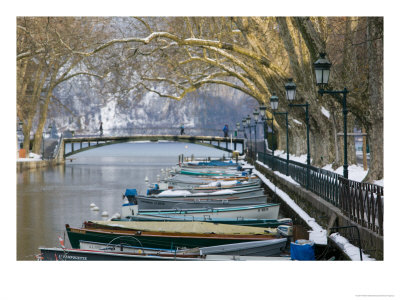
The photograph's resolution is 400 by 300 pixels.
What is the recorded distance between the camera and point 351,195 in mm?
10008

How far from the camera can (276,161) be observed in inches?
953

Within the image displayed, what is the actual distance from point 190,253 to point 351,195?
10.00 feet

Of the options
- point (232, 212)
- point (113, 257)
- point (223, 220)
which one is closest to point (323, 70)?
point (223, 220)

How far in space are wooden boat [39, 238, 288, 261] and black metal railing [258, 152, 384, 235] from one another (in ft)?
4.92

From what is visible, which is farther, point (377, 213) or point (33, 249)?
point (33, 249)

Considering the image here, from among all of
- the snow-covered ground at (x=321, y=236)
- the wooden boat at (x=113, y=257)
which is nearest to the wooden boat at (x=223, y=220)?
the snow-covered ground at (x=321, y=236)

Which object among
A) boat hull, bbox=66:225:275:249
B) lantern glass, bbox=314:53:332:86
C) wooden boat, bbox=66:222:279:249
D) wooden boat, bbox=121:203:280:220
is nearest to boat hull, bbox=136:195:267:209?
wooden boat, bbox=121:203:280:220

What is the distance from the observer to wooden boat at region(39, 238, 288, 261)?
10547 millimetres

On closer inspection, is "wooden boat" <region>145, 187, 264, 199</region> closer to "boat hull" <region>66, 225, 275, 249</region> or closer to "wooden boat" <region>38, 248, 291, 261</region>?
"boat hull" <region>66, 225, 275, 249</region>
